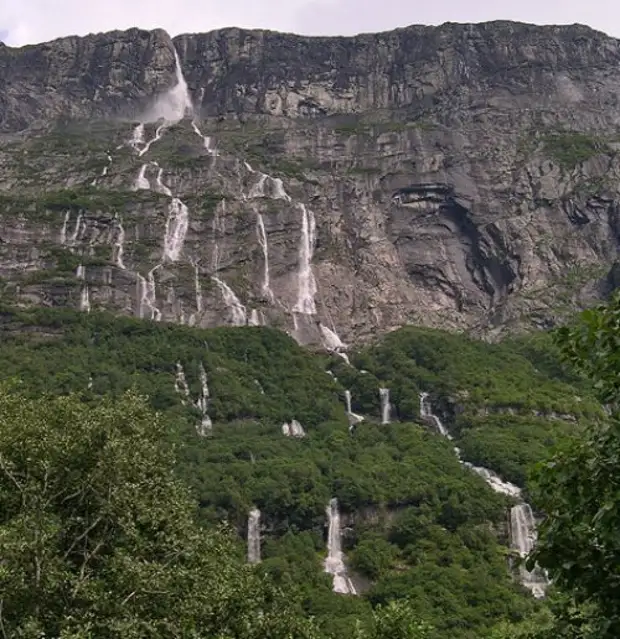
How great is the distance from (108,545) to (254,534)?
49.0 meters

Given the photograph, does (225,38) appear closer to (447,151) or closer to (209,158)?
(209,158)

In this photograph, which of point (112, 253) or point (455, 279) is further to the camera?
point (455, 279)

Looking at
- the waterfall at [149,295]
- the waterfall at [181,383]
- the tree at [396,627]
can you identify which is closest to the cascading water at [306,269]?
the waterfall at [149,295]

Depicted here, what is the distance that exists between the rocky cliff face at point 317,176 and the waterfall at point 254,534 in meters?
42.7

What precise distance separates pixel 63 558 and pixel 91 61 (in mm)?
169744

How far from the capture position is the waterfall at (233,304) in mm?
108125

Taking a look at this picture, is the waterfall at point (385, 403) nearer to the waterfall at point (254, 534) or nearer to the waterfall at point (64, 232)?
the waterfall at point (254, 534)

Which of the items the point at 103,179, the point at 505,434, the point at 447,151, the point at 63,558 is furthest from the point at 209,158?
the point at 63,558

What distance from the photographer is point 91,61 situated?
17350cm

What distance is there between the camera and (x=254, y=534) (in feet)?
223

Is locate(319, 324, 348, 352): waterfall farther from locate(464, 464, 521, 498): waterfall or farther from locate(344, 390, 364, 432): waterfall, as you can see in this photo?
locate(464, 464, 521, 498): waterfall

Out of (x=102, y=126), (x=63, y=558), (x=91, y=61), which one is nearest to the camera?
(x=63, y=558)

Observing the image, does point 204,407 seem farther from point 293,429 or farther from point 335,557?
point 335,557

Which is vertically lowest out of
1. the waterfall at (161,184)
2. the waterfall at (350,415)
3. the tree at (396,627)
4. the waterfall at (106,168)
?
the tree at (396,627)
